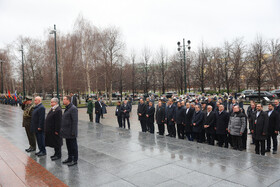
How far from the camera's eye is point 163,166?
5.78 m

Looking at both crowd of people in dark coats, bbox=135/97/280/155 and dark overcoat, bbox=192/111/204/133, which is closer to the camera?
crowd of people in dark coats, bbox=135/97/280/155

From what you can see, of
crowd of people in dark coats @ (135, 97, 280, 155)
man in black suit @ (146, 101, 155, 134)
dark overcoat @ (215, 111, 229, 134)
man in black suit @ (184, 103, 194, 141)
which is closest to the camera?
crowd of people in dark coats @ (135, 97, 280, 155)

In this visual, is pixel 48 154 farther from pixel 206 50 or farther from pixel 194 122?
pixel 206 50

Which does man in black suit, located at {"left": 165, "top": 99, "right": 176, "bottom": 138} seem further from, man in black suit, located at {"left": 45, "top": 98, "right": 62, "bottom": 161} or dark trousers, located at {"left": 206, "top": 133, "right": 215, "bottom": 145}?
man in black suit, located at {"left": 45, "top": 98, "right": 62, "bottom": 161}

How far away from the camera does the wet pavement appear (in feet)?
15.8

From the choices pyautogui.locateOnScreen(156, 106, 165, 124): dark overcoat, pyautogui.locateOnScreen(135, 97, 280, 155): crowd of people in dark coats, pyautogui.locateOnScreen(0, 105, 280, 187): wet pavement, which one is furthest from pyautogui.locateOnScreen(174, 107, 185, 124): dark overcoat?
pyautogui.locateOnScreen(0, 105, 280, 187): wet pavement

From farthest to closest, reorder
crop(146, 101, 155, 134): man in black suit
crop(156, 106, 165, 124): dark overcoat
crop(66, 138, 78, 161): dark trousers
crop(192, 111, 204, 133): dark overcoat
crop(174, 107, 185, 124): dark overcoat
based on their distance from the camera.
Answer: crop(146, 101, 155, 134): man in black suit, crop(156, 106, 165, 124): dark overcoat, crop(174, 107, 185, 124): dark overcoat, crop(192, 111, 204, 133): dark overcoat, crop(66, 138, 78, 161): dark trousers

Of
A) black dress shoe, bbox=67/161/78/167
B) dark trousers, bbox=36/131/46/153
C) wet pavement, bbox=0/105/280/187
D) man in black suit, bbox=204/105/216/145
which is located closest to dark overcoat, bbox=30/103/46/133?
dark trousers, bbox=36/131/46/153

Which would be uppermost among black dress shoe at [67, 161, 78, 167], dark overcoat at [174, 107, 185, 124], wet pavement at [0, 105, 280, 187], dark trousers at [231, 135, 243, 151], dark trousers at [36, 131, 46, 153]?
dark overcoat at [174, 107, 185, 124]

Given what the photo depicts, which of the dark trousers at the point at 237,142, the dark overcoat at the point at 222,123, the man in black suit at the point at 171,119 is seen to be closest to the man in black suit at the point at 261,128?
the dark trousers at the point at 237,142

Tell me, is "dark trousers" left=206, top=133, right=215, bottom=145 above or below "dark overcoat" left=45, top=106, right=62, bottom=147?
below

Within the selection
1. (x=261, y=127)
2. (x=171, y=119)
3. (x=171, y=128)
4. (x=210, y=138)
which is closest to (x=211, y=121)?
(x=210, y=138)

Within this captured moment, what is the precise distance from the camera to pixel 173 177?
5023mm

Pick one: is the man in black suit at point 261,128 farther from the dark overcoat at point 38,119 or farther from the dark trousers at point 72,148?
the dark overcoat at point 38,119
